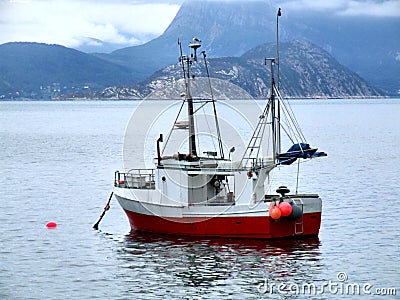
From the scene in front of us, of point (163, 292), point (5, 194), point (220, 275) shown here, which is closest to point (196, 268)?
point (220, 275)

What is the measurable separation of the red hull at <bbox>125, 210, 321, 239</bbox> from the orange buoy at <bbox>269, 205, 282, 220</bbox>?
20.5 inches

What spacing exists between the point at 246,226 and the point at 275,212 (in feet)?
6.55

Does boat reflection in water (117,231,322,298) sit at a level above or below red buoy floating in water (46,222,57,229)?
below

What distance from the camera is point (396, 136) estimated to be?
135 meters

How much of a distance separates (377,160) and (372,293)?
187 feet

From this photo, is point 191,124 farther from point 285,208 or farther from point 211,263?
point 211,263

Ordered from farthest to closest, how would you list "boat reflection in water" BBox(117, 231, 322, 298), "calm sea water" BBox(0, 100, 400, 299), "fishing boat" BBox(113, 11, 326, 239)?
"fishing boat" BBox(113, 11, 326, 239) → "boat reflection in water" BBox(117, 231, 322, 298) → "calm sea water" BBox(0, 100, 400, 299)

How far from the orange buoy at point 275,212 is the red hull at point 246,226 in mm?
520

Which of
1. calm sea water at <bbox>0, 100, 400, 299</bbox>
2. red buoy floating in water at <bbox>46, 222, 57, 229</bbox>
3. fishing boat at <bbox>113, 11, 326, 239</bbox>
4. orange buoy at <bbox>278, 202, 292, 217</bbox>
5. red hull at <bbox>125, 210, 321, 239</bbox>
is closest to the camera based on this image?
calm sea water at <bbox>0, 100, 400, 299</bbox>

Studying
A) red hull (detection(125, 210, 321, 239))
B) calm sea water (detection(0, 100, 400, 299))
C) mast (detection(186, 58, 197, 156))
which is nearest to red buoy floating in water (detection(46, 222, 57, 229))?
calm sea water (detection(0, 100, 400, 299))

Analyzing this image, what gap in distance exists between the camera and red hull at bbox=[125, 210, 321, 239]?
38906 millimetres

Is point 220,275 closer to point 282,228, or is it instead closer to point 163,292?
point 163,292

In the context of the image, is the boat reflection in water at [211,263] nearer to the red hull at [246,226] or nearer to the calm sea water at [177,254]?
the calm sea water at [177,254]

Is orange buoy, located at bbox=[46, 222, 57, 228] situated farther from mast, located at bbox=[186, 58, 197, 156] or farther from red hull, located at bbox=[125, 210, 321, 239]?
mast, located at bbox=[186, 58, 197, 156]
